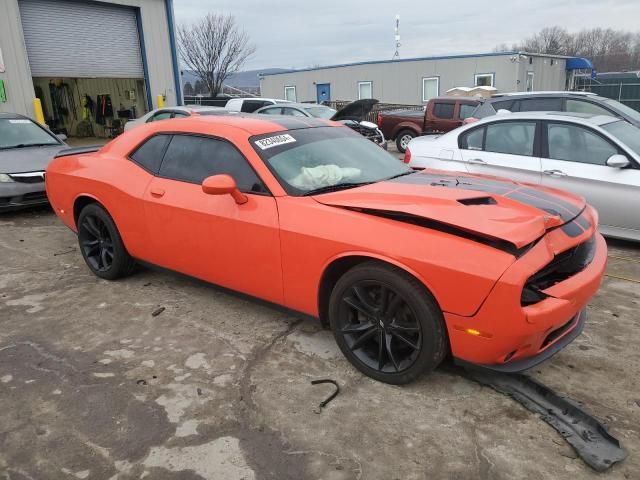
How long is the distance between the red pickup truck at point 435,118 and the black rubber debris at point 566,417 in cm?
1056

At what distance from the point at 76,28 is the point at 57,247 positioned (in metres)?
10.5

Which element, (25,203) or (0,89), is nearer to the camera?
(25,203)

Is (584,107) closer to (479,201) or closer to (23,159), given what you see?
(479,201)

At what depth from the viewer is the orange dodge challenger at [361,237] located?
2.54m

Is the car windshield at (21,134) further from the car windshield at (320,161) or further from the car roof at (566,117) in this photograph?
the car roof at (566,117)

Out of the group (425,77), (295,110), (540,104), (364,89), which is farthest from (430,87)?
(540,104)

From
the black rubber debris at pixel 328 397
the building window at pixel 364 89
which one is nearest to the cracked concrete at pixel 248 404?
the black rubber debris at pixel 328 397

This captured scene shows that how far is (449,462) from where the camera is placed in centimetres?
235

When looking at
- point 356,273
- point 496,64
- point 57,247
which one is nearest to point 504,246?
point 356,273

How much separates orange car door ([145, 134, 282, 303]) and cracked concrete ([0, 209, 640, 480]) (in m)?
0.41

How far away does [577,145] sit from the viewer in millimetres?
5508

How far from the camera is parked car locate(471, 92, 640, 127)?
27.7 feet

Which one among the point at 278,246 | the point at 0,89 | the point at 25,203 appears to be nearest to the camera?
the point at 278,246

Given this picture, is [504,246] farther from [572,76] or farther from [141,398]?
[572,76]
